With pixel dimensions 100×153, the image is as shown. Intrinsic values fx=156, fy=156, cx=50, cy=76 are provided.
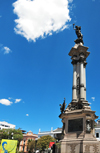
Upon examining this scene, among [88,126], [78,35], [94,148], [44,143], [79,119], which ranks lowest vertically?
[44,143]

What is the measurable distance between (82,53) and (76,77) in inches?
117

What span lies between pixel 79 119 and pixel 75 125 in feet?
2.15

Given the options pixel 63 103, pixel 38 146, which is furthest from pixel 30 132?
pixel 63 103

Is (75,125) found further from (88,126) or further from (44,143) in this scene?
(44,143)

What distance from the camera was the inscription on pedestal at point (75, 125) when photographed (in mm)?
13656

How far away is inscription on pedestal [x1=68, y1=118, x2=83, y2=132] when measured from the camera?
44.8ft

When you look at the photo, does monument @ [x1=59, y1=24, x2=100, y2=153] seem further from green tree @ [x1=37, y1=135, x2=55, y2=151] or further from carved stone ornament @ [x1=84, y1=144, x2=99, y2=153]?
green tree @ [x1=37, y1=135, x2=55, y2=151]

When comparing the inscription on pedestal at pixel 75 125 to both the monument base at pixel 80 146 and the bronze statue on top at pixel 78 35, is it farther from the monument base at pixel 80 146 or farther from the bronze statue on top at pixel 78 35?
the bronze statue on top at pixel 78 35

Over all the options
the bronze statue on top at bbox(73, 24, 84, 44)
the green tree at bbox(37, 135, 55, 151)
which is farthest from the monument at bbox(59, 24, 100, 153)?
the green tree at bbox(37, 135, 55, 151)

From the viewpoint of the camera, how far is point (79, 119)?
13.9 m

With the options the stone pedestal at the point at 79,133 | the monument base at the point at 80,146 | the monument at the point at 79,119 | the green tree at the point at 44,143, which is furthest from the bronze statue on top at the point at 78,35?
the green tree at the point at 44,143

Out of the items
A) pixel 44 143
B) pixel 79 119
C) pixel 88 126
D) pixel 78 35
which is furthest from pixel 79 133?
pixel 44 143

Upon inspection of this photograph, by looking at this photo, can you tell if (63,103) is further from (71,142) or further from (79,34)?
(79,34)

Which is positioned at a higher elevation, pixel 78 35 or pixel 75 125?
pixel 78 35
